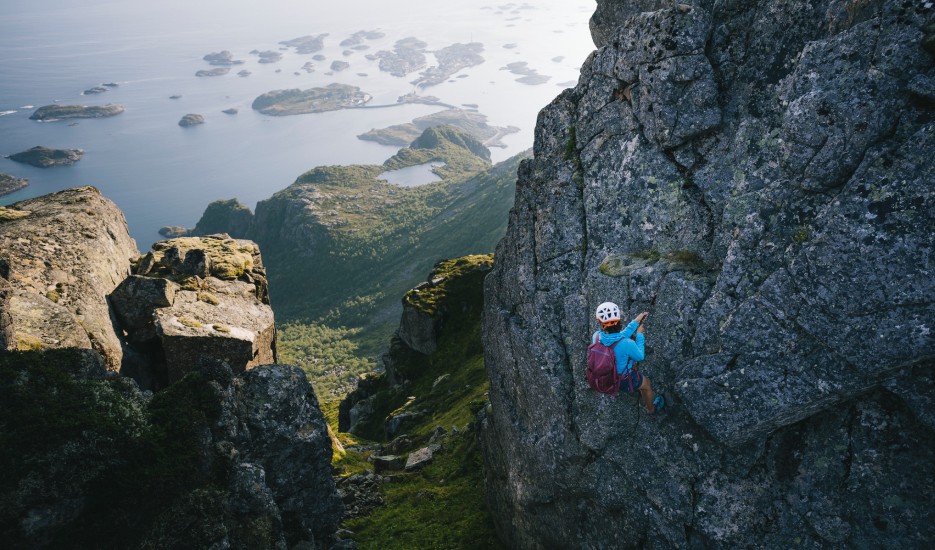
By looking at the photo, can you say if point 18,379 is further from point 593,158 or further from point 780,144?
point 780,144

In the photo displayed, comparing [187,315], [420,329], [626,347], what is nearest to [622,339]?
[626,347]

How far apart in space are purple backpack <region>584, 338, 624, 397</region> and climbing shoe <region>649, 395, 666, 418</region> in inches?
65.4

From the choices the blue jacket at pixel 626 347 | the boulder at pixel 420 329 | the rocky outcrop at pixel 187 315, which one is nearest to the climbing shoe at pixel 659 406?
the blue jacket at pixel 626 347

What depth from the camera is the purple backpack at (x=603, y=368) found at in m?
16.8

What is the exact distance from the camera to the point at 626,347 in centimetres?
1647

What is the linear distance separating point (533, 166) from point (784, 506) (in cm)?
1555

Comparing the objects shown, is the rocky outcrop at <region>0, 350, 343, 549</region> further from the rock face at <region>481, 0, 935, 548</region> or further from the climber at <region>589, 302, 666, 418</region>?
the climber at <region>589, 302, 666, 418</region>

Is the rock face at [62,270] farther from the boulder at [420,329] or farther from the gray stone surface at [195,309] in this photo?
the boulder at [420,329]

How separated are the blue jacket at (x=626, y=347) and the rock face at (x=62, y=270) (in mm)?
22631

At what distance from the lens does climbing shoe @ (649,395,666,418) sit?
17.7 metres

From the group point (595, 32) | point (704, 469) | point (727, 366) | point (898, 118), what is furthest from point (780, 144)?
point (595, 32)

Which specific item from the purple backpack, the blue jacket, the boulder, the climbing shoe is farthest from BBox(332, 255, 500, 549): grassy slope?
the blue jacket

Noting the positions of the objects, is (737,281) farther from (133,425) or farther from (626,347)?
(133,425)

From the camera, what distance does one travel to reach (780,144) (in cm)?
1580
